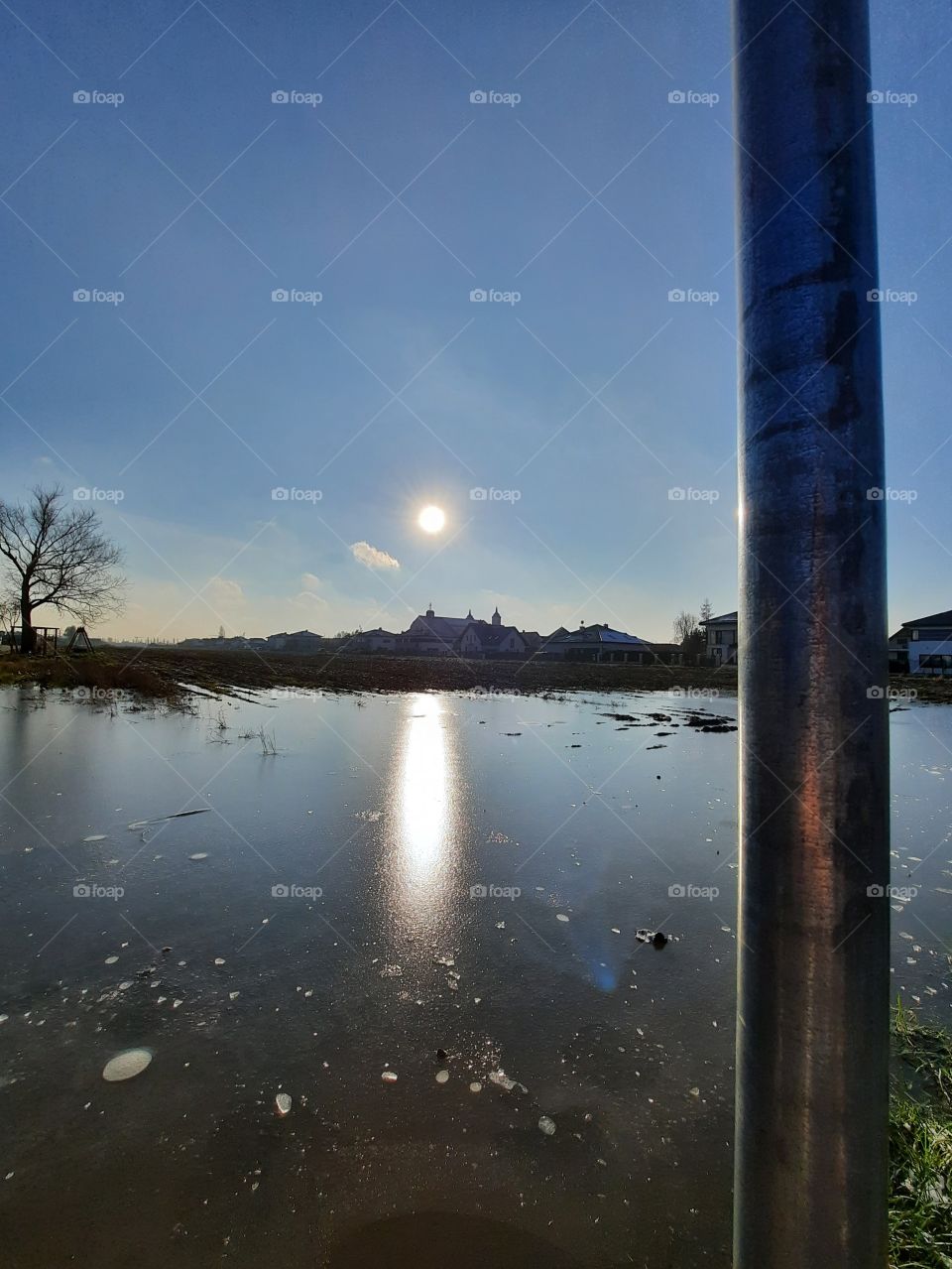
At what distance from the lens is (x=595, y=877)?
5.05 metres

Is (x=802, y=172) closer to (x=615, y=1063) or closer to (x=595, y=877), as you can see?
(x=615, y=1063)

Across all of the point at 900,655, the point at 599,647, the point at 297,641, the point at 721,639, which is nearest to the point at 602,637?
the point at 599,647

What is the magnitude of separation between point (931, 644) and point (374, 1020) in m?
68.0

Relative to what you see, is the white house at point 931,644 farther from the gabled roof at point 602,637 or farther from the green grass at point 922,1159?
the green grass at point 922,1159

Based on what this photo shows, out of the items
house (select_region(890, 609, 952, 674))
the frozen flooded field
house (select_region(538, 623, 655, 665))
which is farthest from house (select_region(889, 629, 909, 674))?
the frozen flooded field

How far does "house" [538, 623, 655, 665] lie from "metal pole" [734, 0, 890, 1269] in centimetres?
6711

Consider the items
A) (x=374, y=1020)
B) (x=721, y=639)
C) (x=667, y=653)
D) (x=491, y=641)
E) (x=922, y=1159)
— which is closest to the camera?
(x=922, y=1159)

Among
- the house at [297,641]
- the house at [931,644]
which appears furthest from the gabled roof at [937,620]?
the house at [297,641]

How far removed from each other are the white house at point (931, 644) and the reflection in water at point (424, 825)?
5804 cm

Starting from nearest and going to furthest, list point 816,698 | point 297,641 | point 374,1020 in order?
point 816,698 → point 374,1020 → point 297,641

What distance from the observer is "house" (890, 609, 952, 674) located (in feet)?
171

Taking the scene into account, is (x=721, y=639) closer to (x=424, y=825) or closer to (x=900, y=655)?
(x=900, y=655)

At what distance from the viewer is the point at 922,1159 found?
2189 millimetres

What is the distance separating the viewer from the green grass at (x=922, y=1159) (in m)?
1.88
